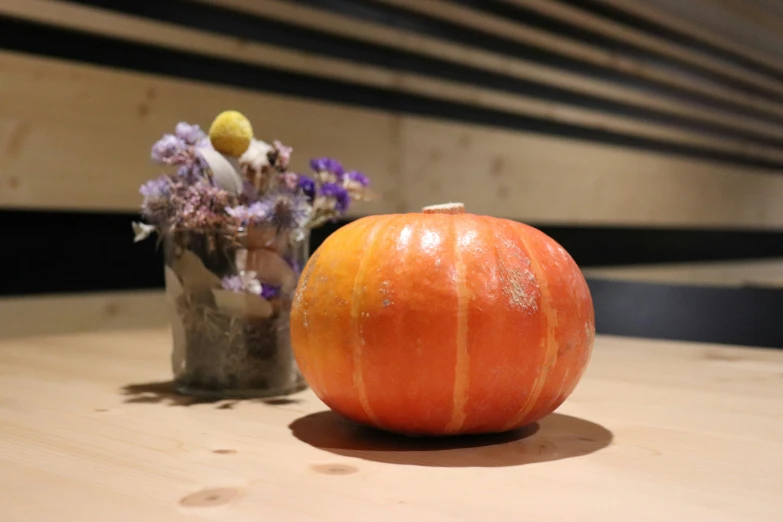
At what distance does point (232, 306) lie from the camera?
91cm

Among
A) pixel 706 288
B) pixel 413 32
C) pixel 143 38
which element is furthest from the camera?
pixel 413 32

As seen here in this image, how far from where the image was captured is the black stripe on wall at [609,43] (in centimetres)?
347

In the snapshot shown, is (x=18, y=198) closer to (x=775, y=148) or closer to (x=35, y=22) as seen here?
(x=35, y=22)

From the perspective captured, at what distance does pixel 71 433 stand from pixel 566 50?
3482 mm

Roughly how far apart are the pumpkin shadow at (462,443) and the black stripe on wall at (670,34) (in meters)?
3.36

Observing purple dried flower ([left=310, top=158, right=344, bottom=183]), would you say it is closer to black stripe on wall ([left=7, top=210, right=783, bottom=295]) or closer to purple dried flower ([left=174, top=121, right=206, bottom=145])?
purple dried flower ([left=174, top=121, right=206, bottom=145])

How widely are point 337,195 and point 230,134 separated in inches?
5.7

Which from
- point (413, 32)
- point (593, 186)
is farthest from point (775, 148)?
point (413, 32)

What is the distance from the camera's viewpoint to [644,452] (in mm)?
697

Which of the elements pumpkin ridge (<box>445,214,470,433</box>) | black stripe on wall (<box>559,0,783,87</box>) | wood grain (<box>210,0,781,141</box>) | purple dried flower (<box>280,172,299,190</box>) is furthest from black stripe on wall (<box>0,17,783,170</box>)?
pumpkin ridge (<box>445,214,470,433</box>)

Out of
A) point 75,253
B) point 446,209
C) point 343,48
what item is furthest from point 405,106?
point 446,209

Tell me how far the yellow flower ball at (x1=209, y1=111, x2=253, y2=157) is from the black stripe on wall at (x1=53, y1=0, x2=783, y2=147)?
1.46 m

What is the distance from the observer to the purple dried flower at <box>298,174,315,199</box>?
0.96 metres

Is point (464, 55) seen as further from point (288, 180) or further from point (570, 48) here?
point (288, 180)
